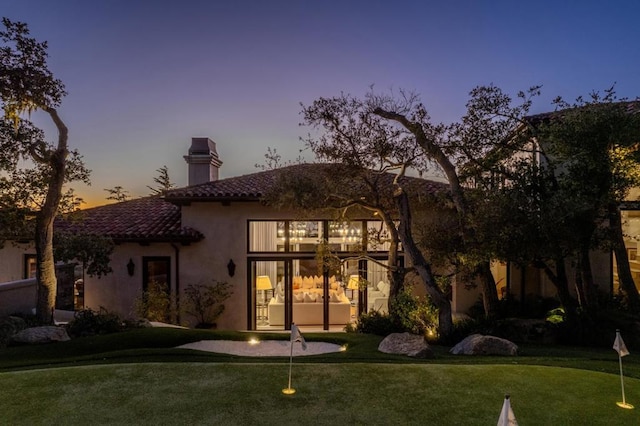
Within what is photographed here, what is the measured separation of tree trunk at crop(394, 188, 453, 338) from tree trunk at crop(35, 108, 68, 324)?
9135 mm

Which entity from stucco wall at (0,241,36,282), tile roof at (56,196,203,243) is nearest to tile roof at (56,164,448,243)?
tile roof at (56,196,203,243)

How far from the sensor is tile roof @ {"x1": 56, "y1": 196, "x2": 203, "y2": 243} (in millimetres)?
13125

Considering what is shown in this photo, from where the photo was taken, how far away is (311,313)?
1387cm

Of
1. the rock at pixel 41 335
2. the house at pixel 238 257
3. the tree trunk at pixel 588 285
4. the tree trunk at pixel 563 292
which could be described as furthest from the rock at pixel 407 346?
the rock at pixel 41 335

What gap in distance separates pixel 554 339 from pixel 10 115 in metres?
15.2

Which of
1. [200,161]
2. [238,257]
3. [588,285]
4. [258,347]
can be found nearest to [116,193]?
[200,161]

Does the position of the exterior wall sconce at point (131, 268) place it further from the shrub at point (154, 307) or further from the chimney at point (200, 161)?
the chimney at point (200, 161)

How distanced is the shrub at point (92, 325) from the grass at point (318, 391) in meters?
2.46

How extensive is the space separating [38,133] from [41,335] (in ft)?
16.2

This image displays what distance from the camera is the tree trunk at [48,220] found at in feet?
30.6

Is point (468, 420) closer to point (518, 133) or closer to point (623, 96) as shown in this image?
point (518, 133)

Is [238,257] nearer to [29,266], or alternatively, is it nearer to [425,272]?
[425,272]

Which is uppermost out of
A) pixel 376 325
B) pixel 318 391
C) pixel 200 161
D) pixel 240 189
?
pixel 200 161

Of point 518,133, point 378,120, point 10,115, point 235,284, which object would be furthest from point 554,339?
point 10,115
